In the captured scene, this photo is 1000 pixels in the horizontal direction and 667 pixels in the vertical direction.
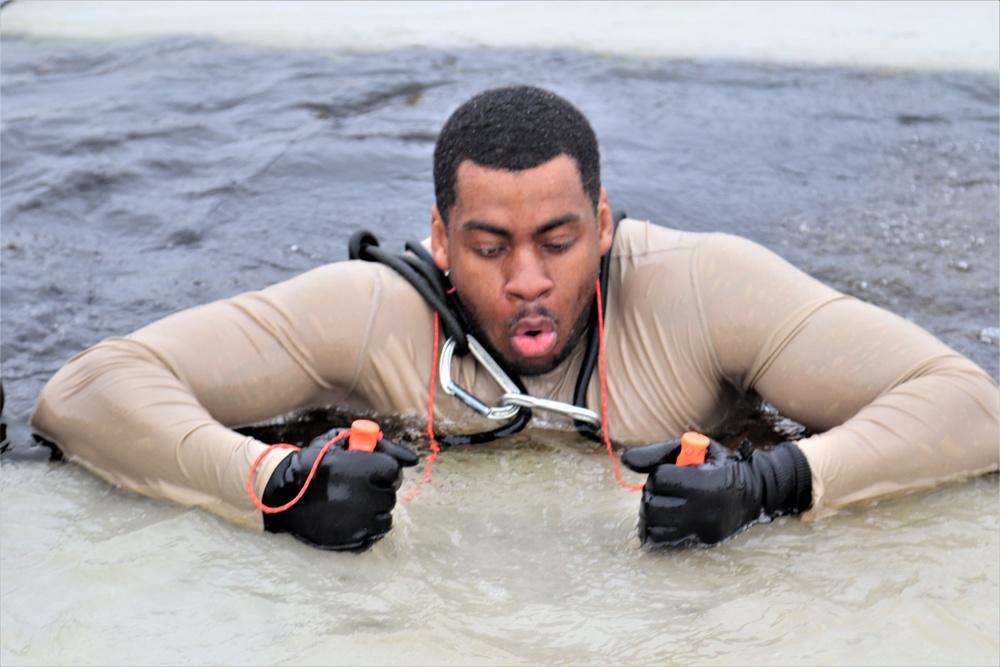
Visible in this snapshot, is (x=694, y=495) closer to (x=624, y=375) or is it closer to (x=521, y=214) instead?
(x=624, y=375)

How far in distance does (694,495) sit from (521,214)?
912mm

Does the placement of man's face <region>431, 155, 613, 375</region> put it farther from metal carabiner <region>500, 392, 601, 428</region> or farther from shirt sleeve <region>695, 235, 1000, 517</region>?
shirt sleeve <region>695, 235, 1000, 517</region>

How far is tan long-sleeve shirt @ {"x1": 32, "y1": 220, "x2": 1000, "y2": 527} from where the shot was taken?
3.32 meters

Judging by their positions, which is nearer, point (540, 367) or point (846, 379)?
point (846, 379)

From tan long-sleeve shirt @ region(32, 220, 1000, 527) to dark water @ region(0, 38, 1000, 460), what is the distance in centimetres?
71

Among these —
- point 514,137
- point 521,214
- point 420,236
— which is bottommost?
point 420,236

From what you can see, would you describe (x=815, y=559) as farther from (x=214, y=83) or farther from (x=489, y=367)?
(x=214, y=83)

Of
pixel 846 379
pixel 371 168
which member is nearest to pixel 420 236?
pixel 371 168

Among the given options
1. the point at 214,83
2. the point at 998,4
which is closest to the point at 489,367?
the point at 214,83

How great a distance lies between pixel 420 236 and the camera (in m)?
5.77

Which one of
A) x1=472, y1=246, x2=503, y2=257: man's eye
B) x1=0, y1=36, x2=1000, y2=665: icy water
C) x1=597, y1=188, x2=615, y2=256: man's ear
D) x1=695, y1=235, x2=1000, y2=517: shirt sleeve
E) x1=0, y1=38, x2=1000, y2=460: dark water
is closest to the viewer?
x1=0, y1=36, x2=1000, y2=665: icy water

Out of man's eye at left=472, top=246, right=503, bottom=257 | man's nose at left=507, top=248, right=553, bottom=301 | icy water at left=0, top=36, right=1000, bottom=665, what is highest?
man's eye at left=472, top=246, right=503, bottom=257

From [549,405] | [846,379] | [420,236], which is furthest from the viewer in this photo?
[420,236]

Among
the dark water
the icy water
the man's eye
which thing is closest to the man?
the man's eye
